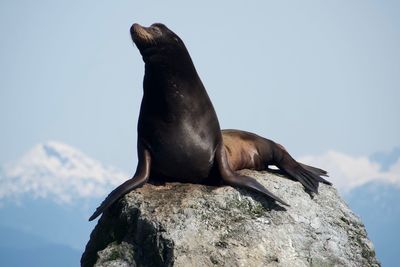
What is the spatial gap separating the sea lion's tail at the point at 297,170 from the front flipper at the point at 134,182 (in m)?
1.98

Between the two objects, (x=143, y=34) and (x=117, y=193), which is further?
(x=143, y=34)

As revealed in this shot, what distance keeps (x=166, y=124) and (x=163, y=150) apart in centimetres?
30

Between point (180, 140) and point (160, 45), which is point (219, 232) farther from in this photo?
point (160, 45)

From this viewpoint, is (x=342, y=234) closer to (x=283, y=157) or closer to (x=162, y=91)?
(x=283, y=157)

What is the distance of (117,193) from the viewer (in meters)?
8.62

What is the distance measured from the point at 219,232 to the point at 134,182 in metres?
1.15

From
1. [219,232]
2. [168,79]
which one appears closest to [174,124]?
[168,79]

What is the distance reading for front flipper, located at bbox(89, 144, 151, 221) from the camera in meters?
8.54

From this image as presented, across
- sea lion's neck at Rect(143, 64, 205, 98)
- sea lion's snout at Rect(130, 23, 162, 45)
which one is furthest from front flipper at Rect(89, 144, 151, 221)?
sea lion's snout at Rect(130, 23, 162, 45)

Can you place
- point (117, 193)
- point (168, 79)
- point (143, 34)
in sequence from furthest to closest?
point (168, 79)
point (143, 34)
point (117, 193)

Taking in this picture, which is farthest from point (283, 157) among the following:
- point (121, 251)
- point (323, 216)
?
point (121, 251)

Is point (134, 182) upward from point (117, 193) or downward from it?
upward

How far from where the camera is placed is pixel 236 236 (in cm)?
818

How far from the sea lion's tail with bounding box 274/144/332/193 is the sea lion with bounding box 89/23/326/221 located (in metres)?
1.18
